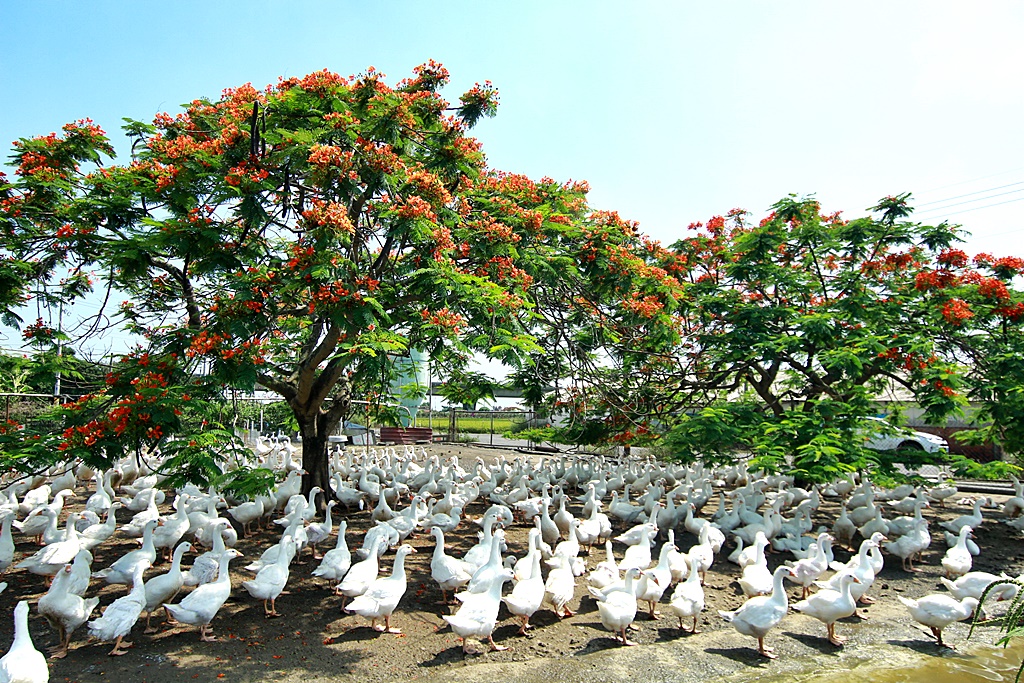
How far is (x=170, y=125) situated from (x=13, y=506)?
5865 mm

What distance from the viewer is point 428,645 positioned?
5887 mm

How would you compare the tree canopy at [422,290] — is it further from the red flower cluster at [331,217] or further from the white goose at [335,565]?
the white goose at [335,565]

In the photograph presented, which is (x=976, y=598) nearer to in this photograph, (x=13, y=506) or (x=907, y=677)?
(x=907, y=677)

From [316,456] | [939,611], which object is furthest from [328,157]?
[939,611]

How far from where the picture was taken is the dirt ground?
17.3 ft

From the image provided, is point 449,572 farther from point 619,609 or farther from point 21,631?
point 21,631

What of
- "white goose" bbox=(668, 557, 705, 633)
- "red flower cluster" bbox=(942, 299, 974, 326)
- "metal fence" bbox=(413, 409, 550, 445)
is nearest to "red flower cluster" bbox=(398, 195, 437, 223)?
"white goose" bbox=(668, 557, 705, 633)

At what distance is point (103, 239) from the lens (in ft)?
21.9

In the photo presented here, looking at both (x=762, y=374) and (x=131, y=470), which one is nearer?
(x=762, y=374)

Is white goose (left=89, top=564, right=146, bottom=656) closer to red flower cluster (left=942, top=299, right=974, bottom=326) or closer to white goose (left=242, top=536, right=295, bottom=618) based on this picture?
white goose (left=242, top=536, right=295, bottom=618)

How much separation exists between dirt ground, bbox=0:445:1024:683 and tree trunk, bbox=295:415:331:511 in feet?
6.89

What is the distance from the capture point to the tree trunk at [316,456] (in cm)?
960

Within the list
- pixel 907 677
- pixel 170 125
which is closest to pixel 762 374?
pixel 907 677

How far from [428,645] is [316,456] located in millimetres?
4833
